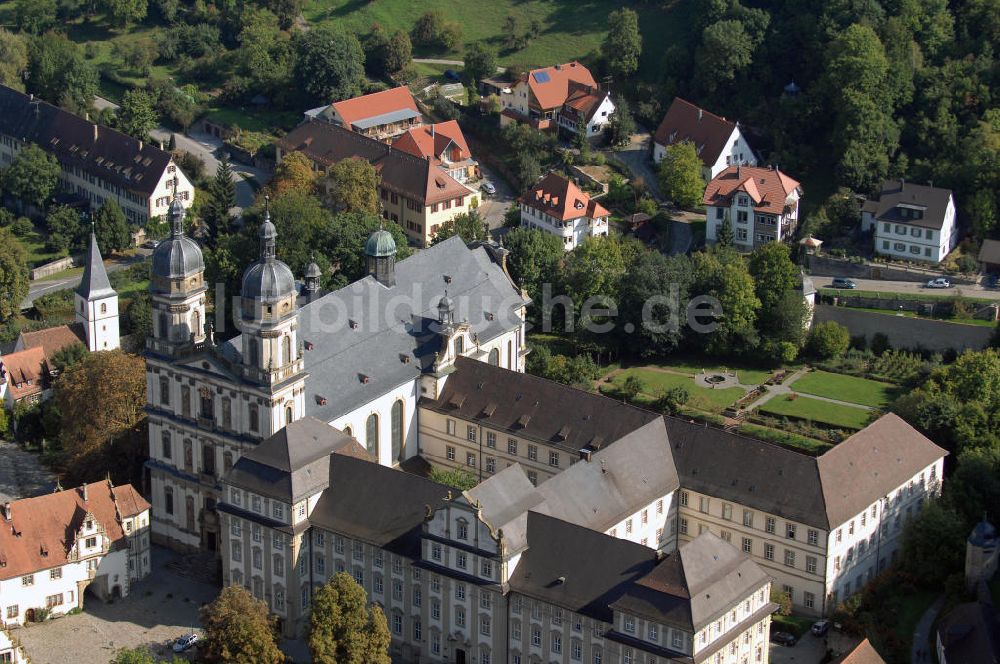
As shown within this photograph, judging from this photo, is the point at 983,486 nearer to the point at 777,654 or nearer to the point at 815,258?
the point at 777,654

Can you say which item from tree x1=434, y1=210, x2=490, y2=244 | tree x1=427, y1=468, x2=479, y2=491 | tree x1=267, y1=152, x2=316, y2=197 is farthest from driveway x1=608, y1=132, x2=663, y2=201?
tree x1=427, y1=468, x2=479, y2=491

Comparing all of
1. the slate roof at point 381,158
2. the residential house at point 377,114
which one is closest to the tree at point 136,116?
the slate roof at point 381,158

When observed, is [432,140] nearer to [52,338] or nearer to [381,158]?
[381,158]

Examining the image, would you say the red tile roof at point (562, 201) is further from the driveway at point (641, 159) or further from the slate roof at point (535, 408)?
the slate roof at point (535, 408)

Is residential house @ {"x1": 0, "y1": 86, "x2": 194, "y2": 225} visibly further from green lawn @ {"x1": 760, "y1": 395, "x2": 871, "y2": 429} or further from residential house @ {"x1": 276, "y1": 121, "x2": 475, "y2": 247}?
green lawn @ {"x1": 760, "y1": 395, "x2": 871, "y2": 429}

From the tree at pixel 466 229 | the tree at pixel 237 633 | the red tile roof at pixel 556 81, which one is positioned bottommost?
the tree at pixel 237 633

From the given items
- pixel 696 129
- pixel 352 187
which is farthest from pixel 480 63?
pixel 352 187
